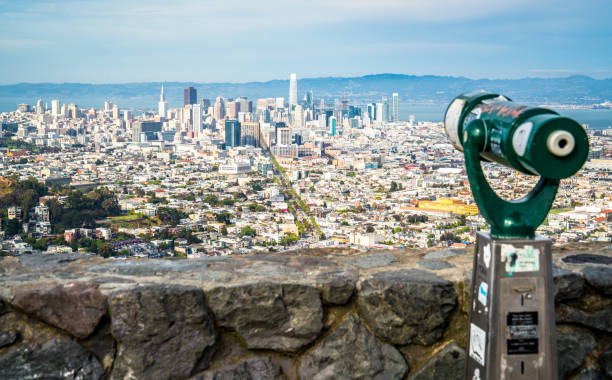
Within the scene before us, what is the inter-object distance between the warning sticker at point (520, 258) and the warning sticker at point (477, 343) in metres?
0.15

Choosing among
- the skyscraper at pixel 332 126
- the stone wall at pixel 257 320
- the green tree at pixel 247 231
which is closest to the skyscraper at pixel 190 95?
the skyscraper at pixel 332 126

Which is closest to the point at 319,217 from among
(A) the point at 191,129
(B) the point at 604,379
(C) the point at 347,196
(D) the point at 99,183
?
(C) the point at 347,196

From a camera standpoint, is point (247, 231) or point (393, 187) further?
point (393, 187)

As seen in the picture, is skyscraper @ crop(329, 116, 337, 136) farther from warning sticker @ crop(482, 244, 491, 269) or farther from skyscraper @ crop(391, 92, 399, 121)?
warning sticker @ crop(482, 244, 491, 269)

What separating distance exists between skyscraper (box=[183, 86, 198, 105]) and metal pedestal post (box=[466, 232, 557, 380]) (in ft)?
236

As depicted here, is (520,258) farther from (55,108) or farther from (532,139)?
(55,108)

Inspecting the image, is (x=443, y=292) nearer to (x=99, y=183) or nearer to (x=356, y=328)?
(x=356, y=328)

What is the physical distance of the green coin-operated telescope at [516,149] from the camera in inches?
46.6

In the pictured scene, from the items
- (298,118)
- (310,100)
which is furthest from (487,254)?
(310,100)

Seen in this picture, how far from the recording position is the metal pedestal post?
4.21 ft

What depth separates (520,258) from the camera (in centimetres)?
128

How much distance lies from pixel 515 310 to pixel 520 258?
11 cm

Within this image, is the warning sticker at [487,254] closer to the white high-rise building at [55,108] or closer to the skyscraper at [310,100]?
the white high-rise building at [55,108]

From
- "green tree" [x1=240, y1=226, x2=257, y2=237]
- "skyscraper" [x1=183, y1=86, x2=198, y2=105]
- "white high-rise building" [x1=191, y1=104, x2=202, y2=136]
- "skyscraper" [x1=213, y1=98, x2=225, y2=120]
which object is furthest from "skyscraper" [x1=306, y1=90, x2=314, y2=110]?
"green tree" [x1=240, y1=226, x2=257, y2=237]
